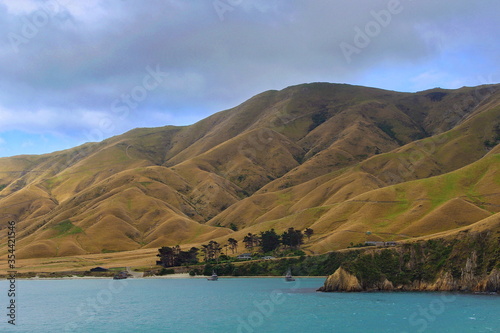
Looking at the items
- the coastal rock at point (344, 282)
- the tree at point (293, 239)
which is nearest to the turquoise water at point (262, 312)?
the coastal rock at point (344, 282)

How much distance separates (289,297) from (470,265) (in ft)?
112

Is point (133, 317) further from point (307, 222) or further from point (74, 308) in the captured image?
point (307, 222)

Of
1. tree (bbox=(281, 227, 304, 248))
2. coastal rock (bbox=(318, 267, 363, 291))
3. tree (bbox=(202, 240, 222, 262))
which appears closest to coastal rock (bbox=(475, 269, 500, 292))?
coastal rock (bbox=(318, 267, 363, 291))

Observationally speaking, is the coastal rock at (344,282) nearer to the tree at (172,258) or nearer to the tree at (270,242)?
the tree at (270,242)

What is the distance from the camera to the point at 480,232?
3597 inches

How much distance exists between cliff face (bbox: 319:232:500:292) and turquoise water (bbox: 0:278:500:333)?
4.22 meters

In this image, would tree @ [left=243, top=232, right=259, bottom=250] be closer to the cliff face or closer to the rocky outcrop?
the cliff face

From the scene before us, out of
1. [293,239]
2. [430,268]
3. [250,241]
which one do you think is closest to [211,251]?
[250,241]

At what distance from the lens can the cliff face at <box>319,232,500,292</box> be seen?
85000 mm

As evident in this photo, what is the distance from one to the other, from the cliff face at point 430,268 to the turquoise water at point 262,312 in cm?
422

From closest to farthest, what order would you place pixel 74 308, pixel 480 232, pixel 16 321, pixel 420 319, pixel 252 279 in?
pixel 420 319 → pixel 16 321 → pixel 74 308 → pixel 480 232 → pixel 252 279

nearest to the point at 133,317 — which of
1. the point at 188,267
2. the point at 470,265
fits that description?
the point at 470,265

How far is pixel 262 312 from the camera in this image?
2884 inches

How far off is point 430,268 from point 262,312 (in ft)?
129
